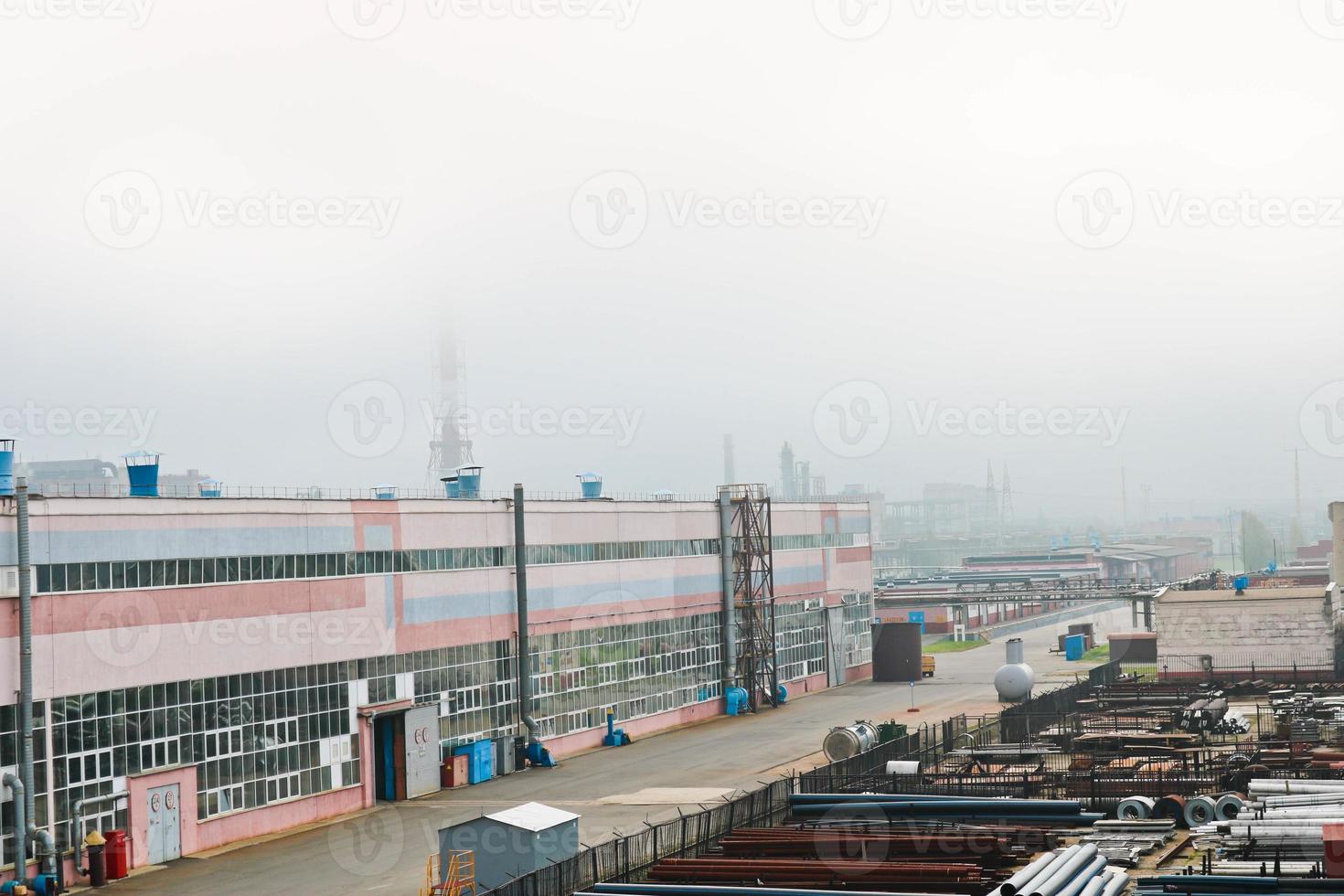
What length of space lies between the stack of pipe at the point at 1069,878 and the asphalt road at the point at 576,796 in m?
10.5

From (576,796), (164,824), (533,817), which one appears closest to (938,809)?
(533,817)

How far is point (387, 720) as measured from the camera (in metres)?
37.9

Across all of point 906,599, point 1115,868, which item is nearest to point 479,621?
point 1115,868

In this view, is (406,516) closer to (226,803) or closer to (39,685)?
(226,803)

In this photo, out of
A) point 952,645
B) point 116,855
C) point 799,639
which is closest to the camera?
point 116,855

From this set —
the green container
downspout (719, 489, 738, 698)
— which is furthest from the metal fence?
downspout (719, 489, 738, 698)

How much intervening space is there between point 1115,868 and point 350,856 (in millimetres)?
15413

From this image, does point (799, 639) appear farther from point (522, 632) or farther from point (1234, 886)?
point (1234, 886)

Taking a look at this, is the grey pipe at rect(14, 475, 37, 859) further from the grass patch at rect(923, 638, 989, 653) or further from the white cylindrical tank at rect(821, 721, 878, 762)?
the grass patch at rect(923, 638, 989, 653)

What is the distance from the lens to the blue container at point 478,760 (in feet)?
131

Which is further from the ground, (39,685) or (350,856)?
(39,685)

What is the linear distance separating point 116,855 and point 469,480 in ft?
66.7

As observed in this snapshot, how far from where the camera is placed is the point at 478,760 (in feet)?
132

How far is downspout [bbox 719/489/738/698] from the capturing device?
184 ft
